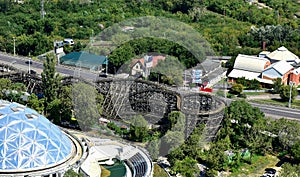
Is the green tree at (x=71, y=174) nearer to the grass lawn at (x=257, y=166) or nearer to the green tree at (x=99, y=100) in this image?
the grass lawn at (x=257, y=166)

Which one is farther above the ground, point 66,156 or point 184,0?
point 184,0

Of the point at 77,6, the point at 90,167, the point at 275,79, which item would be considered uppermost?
the point at 77,6

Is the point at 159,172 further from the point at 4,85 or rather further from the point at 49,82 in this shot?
the point at 4,85

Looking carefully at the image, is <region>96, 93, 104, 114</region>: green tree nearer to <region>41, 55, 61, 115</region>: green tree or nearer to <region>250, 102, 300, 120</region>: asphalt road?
<region>41, 55, 61, 115</region>: green tree

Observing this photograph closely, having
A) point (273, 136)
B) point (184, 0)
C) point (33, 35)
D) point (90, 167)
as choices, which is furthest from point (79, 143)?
point (184, 0)

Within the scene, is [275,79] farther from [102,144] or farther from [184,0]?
[184,0]

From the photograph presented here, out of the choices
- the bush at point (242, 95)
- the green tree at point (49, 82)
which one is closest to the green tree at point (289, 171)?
the bush at point (242, 95)
